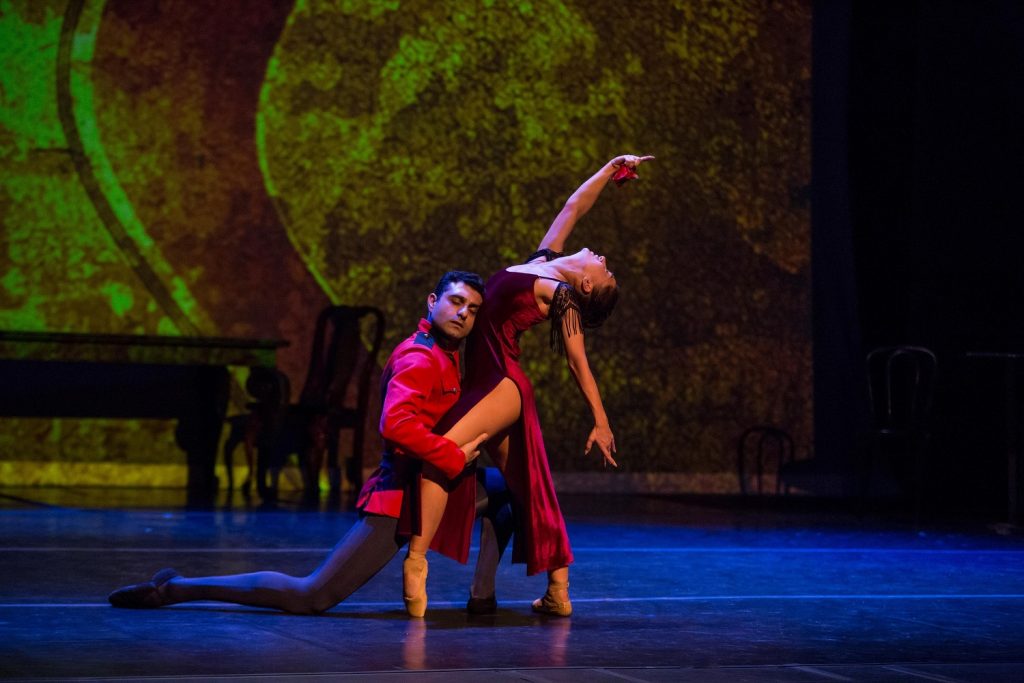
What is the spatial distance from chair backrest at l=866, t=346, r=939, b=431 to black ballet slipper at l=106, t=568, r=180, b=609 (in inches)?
168

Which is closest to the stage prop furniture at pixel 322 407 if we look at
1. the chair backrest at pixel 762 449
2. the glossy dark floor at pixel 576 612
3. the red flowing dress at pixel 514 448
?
the glossy dark floor at pixel 576 612

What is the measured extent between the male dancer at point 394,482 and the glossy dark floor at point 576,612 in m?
0.06

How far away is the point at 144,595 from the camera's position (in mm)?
3105

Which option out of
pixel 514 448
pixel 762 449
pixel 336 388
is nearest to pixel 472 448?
pixel 514 448

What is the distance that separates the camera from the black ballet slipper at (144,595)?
10.2 feet

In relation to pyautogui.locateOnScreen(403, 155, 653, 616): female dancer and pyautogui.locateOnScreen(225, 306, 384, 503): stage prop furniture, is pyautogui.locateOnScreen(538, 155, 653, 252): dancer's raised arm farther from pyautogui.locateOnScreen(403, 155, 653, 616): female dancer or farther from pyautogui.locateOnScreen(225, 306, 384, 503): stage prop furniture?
pyautogui.locateOnScreen(225, 306, 384, 503): stage prop furniture

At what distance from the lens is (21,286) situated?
673cm

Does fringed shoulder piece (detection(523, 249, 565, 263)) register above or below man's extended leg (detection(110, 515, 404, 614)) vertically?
above

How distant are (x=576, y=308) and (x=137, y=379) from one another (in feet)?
12.9

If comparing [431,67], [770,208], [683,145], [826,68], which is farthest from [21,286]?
[826,68]

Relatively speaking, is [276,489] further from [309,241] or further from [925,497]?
[925,497]

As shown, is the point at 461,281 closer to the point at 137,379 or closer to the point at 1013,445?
the point at 1013,445

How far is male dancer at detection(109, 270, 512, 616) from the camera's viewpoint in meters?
3.02

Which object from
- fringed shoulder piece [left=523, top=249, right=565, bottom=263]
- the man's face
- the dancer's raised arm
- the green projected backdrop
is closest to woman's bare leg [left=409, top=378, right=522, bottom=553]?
the man's face
